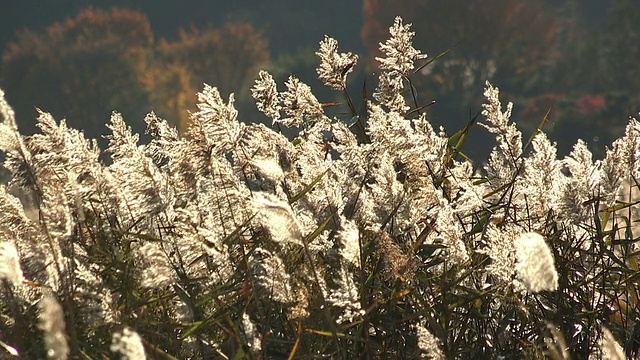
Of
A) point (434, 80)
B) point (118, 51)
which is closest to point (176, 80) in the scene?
point (118, 51)

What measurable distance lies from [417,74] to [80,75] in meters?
13.6

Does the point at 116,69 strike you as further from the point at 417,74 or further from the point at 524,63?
the point at 524,63

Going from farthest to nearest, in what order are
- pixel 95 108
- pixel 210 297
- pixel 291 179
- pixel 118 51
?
pixel 118 51 → pixel 95 108 → pixel 291 179 → pixel 210 297

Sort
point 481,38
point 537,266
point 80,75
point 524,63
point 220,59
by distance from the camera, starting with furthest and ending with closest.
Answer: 1. point 220,59
2. point 80,75
3. point 481,38
4. point 524,63
5. point 537,266

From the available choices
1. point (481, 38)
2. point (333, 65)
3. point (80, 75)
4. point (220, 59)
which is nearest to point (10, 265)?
point (333, 65)

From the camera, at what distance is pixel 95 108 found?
114 feet

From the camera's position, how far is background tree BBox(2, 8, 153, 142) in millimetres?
34781

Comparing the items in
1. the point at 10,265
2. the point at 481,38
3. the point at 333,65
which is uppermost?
the point at 481,38

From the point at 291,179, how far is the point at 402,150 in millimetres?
500

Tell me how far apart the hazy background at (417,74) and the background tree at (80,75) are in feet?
0.13

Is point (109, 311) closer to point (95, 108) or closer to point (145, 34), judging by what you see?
point (95, 108)

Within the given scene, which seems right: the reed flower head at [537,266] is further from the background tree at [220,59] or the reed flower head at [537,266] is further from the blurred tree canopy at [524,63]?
the background tree at [220,59]

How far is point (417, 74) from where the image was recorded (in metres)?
29.0

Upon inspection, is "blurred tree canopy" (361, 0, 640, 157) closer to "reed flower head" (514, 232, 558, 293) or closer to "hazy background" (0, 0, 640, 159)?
"hazy background" (0, 0, 640, 159)
